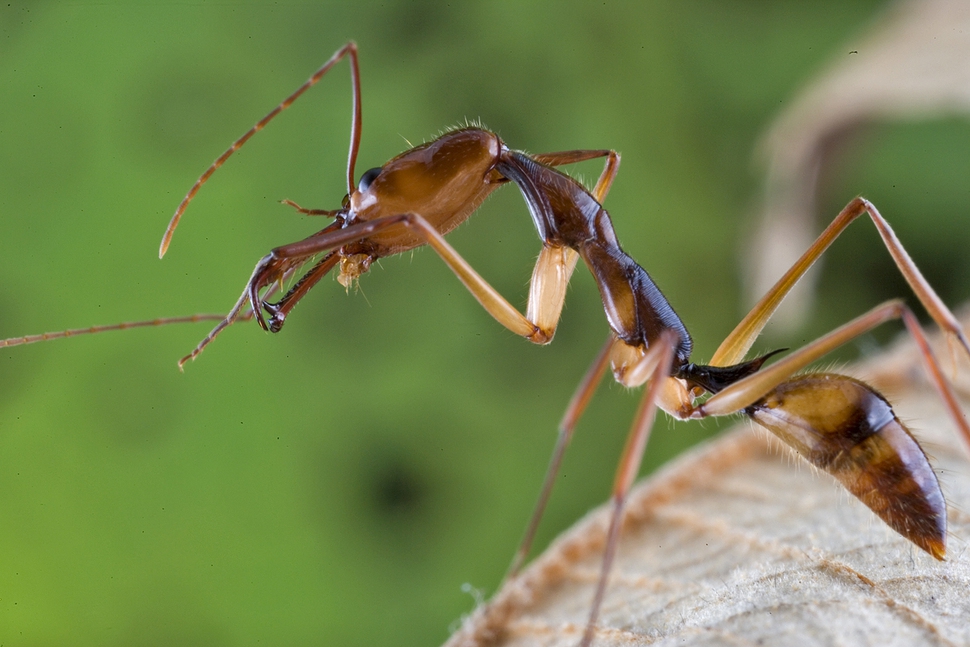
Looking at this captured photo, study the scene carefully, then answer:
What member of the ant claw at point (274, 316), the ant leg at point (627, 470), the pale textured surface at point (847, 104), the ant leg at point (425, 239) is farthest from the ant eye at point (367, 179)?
the pale textured surface at point (847, 104)

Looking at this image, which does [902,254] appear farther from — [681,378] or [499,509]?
[499,509]

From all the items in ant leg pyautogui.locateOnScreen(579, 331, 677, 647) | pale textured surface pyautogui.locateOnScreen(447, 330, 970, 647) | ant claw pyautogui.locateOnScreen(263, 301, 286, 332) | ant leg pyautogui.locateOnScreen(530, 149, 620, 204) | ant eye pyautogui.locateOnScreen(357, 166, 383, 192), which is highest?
ant eye pyautogui.locateOnScreen(357, 166, 383, 192)

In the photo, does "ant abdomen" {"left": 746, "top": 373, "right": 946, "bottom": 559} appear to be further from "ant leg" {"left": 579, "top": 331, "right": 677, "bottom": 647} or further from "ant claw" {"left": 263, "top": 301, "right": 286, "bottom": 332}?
"ant claw" {"left": 263, "top": 301, "right": 286, "bottom": 332}

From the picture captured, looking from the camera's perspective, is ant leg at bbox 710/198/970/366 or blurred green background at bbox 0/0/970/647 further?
blurred green background at bbox 0/0/970/647

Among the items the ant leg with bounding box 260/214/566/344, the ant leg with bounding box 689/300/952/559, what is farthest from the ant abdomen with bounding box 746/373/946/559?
the ant leg with bounding box 260/214/566/344

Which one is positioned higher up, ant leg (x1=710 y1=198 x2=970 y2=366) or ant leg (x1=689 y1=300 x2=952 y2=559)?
ant leg (x1=710 y1=198 x2=970 y2=366)

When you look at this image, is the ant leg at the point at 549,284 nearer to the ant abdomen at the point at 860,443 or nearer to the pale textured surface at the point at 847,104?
the ant abdomen at the point at 860,443
